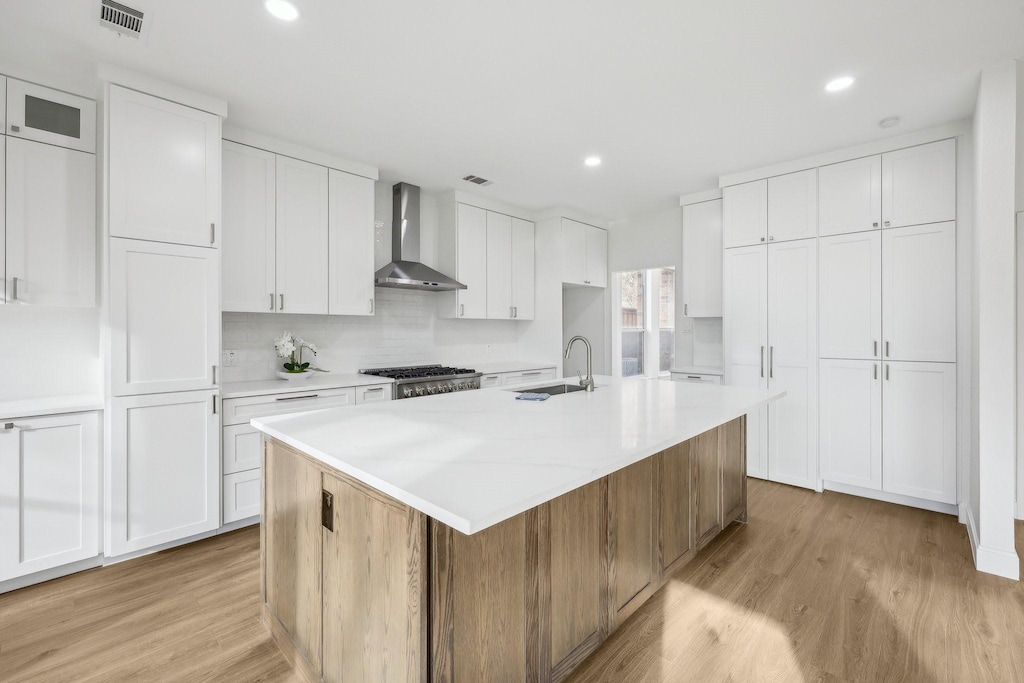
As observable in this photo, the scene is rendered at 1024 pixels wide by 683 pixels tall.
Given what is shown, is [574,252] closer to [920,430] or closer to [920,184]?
[920,184]

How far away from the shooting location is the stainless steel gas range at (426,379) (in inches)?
148

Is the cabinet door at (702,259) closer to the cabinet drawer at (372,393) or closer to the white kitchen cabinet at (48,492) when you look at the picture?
the cabinet drawer at (372,393)

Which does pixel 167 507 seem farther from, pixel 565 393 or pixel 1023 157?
pixel 1023 157

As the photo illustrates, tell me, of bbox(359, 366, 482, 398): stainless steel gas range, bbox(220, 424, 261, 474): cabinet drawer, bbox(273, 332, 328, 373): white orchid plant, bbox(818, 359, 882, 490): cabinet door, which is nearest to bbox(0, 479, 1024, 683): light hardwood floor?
bbox(220, 424, 261, 474): cabinet drawer

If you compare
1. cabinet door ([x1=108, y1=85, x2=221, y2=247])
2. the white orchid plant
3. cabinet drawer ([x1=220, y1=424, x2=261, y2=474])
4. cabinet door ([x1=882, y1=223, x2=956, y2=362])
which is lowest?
cabinet drawer ([x1=220, y1=424, x2=261, y2=474])

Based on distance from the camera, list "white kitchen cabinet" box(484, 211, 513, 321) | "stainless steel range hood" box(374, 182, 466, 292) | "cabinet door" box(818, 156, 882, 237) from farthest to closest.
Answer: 1. "white kitchen cabinet" box(484, 211, 513, 321)
2. "stainless steel range hood" box(374, 182, 466, 292)
3. "cabinet door" box(818, 156, 882, 237)

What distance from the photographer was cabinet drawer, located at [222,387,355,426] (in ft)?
9.53

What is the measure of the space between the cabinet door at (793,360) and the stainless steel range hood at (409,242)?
2.73 m

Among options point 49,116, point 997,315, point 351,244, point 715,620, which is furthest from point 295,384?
point 997,315

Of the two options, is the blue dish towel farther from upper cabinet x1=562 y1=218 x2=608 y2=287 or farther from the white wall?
upper cabinet x1=562 y1=218 x2=608 y2=287

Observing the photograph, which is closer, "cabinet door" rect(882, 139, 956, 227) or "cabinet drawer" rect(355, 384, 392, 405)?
"cabinet door" rect(882, 139, 956, 227)

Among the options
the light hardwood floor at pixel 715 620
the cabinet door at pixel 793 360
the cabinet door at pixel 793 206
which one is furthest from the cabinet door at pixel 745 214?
the light hardwood floor at pixel 715 620

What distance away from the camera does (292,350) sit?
3475 millimetres

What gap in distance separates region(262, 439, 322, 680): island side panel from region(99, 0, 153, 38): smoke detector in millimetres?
1929
